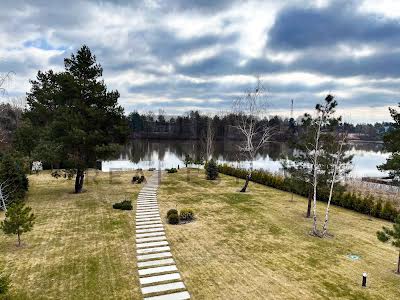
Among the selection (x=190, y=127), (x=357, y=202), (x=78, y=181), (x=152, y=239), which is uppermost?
(x=190, y=127)

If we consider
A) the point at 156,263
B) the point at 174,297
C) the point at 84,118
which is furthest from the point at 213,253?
the point at 84,118

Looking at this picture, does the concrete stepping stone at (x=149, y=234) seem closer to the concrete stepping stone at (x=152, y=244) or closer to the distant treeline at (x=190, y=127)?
the concrete stepping stone at (x=152, y=244)

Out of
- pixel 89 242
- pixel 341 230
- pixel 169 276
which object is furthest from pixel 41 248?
pixel 341 230

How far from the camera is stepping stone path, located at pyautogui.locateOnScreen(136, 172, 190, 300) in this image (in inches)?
429

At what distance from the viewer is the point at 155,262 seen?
13234 mm

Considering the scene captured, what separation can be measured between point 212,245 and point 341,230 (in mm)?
8929

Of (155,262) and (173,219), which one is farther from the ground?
(173,219)

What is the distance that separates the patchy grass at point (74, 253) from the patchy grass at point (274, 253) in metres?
2.59

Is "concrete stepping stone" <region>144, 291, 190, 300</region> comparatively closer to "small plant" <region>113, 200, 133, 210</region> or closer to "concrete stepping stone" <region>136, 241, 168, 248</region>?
"concrete stepping stone" <region>136, 241, 168, 248</region>

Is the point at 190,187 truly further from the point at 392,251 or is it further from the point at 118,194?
the point at 392,251

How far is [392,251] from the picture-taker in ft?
50.7

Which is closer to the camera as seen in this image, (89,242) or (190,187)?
(89,242)

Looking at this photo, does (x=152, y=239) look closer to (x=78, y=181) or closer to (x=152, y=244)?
(x=152, y=244)

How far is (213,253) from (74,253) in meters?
6.51
